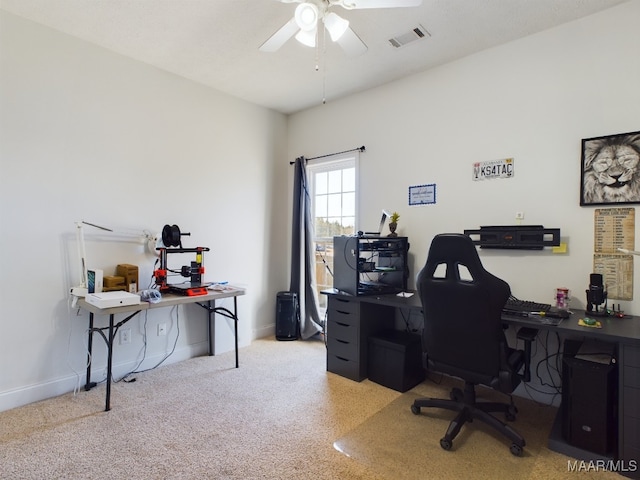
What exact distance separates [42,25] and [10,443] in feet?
9.24

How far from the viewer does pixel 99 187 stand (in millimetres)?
2871

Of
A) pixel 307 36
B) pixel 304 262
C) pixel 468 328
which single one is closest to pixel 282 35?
pixel 307 36

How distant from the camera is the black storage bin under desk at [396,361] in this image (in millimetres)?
2723

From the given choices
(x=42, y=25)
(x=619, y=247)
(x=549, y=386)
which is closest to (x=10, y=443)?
(x=42, y=25)

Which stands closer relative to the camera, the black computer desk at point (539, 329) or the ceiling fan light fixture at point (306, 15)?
the black computer desk at point (539, 329)

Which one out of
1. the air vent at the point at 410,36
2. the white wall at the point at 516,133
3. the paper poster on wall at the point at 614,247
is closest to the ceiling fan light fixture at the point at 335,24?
the air vent at the point at 410,36

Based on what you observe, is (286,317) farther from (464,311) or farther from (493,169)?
(493,169)

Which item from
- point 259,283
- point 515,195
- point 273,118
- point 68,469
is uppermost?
point 273,118

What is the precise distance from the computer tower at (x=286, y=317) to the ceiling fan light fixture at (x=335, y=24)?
2739mm

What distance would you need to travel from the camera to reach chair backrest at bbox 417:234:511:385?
1930 mm

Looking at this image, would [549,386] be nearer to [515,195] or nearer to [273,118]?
[515,195]

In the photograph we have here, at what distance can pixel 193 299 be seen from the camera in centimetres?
275

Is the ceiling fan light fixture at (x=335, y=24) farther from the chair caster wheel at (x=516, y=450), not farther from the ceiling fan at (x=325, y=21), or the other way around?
the chair caster wheel at (x=516, y=450)

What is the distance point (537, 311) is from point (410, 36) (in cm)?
216
